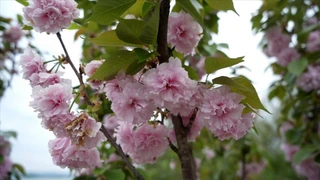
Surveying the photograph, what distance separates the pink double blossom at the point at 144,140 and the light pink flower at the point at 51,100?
0.14 metres

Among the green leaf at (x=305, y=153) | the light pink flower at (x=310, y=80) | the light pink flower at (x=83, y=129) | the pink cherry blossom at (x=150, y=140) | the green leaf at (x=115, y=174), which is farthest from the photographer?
the light pink flower at (x=310, y=80)

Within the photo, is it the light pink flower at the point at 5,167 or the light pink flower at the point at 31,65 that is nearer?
the light pink flower at the point at 31,65

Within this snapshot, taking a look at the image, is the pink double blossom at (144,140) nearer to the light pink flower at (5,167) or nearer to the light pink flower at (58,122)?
the light pink flower at (58,122)

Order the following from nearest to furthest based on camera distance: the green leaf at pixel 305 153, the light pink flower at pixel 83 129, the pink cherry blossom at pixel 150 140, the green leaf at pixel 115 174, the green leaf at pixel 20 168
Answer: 1. the light pink flower at pixel 83 129
2. the pink cherry blossom at pixel 150 140
3. the green leaf at pixel 115 174
4. the green leaf at pixel 305 153
5. the green leaf at pixel 20 168

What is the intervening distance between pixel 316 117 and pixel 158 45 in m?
1.14

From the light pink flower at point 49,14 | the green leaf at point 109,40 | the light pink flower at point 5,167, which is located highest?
the light pink flower at point 5,167

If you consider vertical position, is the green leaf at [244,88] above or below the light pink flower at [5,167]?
below

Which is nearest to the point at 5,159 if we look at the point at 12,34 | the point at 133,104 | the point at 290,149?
the point at 12,34

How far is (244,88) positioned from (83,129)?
24 centimetres

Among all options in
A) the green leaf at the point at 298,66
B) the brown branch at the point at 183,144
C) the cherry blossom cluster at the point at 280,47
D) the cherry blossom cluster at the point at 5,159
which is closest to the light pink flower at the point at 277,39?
the cherry blossom cluster at the point at 280,47

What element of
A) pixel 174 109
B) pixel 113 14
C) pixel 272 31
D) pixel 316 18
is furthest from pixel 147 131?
pixel 316 18

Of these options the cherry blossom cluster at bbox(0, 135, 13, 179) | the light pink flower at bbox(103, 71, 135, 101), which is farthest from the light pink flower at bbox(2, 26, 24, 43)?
the light pink flower at bbox(103, 71, 135, 101)

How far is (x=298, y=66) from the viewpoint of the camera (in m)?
1.28

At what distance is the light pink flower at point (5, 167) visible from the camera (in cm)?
141
